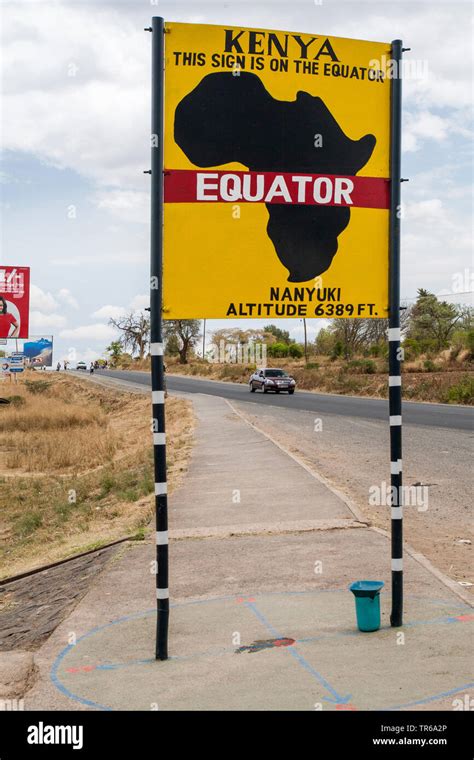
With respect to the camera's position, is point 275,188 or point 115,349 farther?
point 115,349

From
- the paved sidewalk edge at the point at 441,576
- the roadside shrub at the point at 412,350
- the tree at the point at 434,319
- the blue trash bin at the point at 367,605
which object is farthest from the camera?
the tree at the point at 434,319

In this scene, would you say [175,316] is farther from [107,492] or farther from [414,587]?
[107,492]

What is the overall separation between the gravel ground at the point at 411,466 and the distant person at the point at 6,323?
832 inches

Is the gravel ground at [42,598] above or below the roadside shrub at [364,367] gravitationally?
below

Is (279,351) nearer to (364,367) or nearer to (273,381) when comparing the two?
(364,367)

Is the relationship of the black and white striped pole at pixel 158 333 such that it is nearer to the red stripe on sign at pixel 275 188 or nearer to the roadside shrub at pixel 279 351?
the red stripe on sign at pixel 275 188

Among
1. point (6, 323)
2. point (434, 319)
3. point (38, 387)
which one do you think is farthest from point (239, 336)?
point (6, 323)

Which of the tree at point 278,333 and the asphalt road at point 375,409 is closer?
the asphalt road at point 375,409

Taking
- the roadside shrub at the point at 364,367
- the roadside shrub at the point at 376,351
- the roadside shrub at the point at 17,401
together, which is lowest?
the roadside shrub at the point at 17,401

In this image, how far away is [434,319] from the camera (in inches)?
3019

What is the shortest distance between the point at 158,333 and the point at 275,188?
1351 mm

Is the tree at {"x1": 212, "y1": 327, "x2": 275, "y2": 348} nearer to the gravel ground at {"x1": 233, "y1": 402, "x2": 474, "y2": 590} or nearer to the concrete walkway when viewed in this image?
the gravel ground at {"x1": 233, "y1": 402, "x2": 474, "y2": 590}

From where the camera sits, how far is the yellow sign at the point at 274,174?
5344 mm
